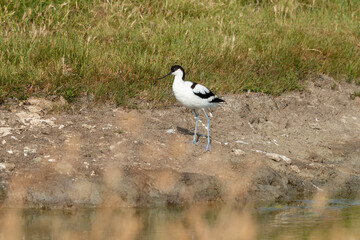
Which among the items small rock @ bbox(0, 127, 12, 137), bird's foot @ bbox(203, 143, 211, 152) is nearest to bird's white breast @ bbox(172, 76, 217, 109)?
bird's foot @ bbox(203, 143, 211, 152)

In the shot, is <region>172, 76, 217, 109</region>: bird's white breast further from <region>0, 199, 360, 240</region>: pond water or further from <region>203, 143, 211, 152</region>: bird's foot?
<region>0, 199, 360, 240</region>: pond water

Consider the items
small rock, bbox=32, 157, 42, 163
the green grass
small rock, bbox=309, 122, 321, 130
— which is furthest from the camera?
small rock, bbox=309, 122, 321, 130

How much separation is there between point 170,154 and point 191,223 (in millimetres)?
1813

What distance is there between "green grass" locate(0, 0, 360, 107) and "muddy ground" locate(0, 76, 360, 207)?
368 millimetres

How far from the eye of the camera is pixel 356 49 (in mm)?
11188

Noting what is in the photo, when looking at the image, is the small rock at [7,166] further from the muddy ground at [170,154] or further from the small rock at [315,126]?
the small rock at [315,126]

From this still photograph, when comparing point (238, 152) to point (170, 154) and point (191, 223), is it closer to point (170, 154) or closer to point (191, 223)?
point (170, 154)

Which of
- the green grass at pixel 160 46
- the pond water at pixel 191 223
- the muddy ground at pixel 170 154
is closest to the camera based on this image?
the pond water at pixel 191 223

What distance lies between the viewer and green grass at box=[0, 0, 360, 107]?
8.92 m

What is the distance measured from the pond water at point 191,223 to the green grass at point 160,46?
288cm

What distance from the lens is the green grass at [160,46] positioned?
29.3 feet

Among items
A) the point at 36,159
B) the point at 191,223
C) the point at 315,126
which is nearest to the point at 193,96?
the point at 36,159

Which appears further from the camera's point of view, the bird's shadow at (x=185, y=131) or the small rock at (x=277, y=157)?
the bird's shadow at (x=185, y=131)

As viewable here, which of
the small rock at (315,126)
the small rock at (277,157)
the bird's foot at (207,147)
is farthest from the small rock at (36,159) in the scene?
the small rock at (315,126)
